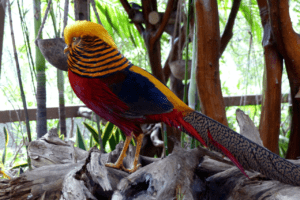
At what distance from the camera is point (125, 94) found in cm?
61

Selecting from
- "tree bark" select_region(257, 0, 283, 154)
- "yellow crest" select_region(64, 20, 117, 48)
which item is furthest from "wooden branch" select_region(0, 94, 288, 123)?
"yellow crest" select_region(64, 20, 117, 48)

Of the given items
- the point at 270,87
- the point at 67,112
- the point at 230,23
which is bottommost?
the point at 67,112

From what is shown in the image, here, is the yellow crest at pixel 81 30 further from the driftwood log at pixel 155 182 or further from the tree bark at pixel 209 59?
the tree bark at pixel 209 59

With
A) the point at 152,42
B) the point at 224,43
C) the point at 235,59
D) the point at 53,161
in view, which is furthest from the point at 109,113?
the point at 235,59

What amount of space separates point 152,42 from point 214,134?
0.93m

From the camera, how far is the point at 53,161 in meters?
0.85

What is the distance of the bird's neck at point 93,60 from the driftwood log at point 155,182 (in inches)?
7.9

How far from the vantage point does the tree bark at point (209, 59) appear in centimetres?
92

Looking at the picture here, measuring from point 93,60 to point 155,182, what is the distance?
1.07ft

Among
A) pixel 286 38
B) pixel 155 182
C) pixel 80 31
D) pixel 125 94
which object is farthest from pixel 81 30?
pixel 286 38

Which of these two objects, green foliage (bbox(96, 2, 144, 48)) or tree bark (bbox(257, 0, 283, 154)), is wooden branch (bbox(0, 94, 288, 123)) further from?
green foliage (bbox(96, 2, 144, 48))

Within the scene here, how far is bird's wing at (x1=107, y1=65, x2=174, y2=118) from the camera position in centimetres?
61

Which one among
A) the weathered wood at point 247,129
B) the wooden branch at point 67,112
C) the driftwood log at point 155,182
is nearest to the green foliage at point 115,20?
the wooden branch at point 67,112

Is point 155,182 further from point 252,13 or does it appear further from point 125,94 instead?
point 252,13
